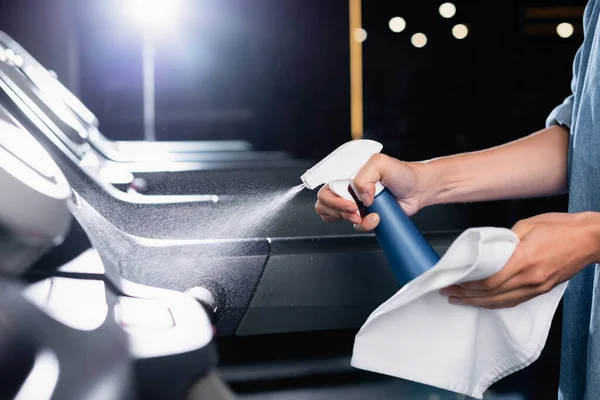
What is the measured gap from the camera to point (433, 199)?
24.5 inches

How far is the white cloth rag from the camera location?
1.53 ft

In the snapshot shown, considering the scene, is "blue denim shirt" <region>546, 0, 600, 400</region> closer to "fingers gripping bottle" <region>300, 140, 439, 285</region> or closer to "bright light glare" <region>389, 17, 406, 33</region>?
"fingers gripping bottle" <region>300, 140, 439, 285</region>

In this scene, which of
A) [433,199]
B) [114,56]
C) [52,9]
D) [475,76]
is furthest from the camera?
[114,56]

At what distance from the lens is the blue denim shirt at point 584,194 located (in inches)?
21.2

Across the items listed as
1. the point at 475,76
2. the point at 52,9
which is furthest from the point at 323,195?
the point at 475,76

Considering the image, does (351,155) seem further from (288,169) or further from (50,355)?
(288,169)

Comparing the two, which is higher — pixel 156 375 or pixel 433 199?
pixel 433 199

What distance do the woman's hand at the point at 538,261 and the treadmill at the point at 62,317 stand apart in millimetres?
316

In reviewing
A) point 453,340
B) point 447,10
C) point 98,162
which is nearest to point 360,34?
point 447,10

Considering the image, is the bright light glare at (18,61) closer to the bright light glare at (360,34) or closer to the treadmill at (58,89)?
the treadmill at (58,89)

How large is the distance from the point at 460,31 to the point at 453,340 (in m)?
1.40

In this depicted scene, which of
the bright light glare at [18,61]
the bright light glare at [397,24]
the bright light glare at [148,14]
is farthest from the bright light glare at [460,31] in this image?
the bright light glare at [18,61]

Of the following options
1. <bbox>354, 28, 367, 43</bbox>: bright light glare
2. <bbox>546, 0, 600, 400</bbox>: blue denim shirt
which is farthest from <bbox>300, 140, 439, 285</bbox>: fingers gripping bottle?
<bbox>354, 28, 367, 43</bbox>: bright light glare

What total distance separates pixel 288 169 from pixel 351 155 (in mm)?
487
